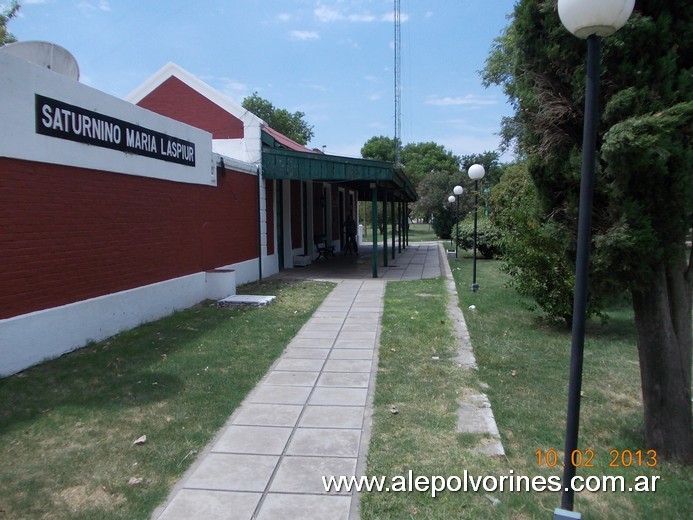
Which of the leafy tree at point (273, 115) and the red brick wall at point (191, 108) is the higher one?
the leafy tree at point (273, 115)

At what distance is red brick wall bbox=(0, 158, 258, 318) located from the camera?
17.5 ft

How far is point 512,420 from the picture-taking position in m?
4.27

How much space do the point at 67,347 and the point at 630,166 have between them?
19.6 ft

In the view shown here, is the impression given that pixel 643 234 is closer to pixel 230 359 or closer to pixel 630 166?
pixel 630 166

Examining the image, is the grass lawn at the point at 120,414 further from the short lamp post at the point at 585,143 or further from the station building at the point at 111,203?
the short lamp post at the point at 585,143

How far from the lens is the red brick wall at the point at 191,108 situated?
13195 millimetres

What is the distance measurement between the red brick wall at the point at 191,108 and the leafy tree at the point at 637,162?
10277mm

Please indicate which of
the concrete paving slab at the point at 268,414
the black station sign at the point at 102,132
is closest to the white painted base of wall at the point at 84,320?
the black station sign at the point at 102,132

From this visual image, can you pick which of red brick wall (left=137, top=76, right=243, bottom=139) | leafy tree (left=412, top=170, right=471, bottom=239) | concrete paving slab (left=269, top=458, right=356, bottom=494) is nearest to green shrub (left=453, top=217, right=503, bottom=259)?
red brick wall (left=137, top=76, right=243, bottom=139)

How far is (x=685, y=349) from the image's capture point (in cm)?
366

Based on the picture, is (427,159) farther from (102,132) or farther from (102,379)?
(102,379)

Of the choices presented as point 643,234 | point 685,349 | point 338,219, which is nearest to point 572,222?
point 643,234

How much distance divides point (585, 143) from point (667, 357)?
1910mm

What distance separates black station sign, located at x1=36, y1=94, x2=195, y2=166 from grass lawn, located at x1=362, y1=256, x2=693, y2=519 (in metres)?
4.52
